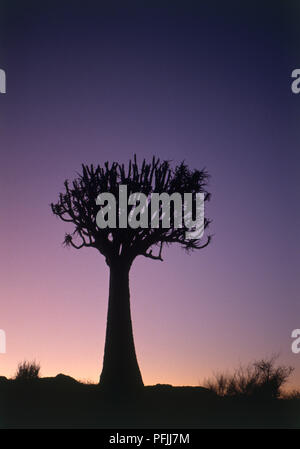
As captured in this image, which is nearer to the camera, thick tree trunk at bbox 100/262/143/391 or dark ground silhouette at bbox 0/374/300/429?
dark ground silhouette at bbox 0/374/300/429

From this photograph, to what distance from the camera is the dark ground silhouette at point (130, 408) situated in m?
11.0

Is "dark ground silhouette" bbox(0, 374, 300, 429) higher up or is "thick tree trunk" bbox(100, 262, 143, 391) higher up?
"thick tree trunk" bbox(100, 262, 143, 391)

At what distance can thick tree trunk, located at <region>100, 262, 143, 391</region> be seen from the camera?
14.9m

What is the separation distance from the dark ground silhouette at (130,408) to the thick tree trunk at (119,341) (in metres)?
0.32

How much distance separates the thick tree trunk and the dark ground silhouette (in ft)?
1.06

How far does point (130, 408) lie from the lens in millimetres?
13258

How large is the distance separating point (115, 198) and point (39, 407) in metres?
5.78

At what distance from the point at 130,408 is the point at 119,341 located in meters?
2.32
